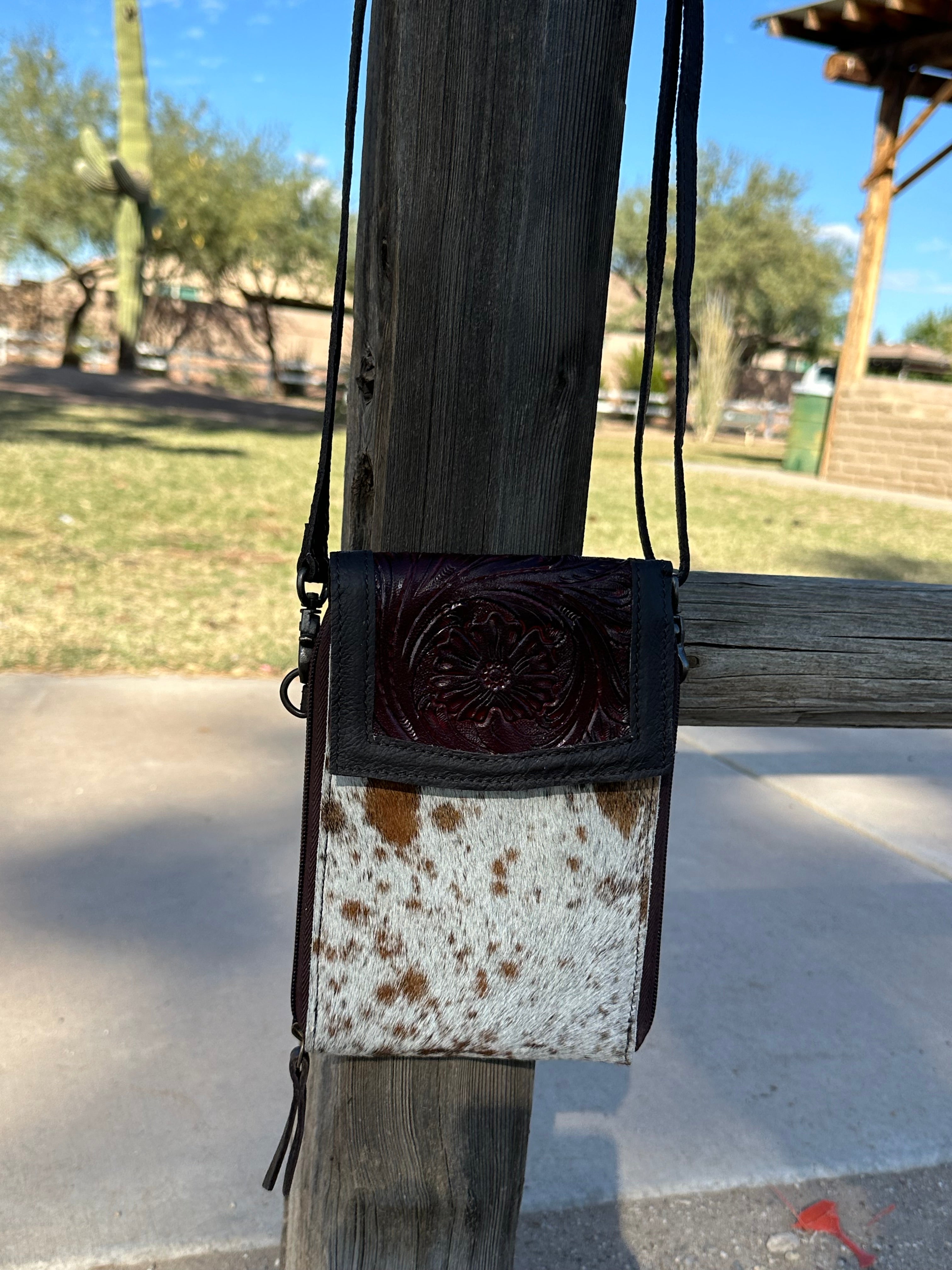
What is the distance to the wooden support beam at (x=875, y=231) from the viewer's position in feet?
39.0

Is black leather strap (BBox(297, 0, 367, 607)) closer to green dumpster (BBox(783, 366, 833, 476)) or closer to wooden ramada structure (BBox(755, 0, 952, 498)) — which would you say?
wooden ramada structure (BBox(755, 0, 952, 498))

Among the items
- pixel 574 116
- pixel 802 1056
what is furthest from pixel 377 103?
pixel 802 1056

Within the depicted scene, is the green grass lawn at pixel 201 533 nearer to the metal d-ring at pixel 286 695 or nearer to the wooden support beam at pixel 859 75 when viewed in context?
the metal d-ring at pixel 286 695

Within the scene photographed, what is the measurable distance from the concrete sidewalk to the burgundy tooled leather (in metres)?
1.10

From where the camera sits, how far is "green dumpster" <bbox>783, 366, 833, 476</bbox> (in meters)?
14.1

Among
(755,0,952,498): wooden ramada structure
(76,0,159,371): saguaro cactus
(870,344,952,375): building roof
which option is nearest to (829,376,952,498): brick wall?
(755,0,952,498): wooden ramada structure

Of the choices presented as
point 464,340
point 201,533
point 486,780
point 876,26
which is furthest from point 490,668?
point 876,26

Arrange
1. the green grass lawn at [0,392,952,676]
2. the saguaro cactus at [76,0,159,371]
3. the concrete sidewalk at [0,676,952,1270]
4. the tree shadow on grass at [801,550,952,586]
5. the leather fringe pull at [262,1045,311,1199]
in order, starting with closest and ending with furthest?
the leather fringe pull at [262,1045,311,1199], the concrete sidewalk at [0,676,952,1270], the green grass lawn at [0,392,952,676], the tree shadow on grass at [801,550,952,586], the saguaro cactus at [76,0,159,371]

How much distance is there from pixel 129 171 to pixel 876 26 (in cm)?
1158

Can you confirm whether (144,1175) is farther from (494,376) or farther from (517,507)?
(494,376)

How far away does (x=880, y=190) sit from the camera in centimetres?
1216

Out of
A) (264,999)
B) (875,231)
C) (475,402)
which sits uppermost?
(875,231)

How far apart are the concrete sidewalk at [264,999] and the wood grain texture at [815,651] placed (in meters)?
0.95

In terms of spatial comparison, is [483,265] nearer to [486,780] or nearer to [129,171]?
[486,780]
